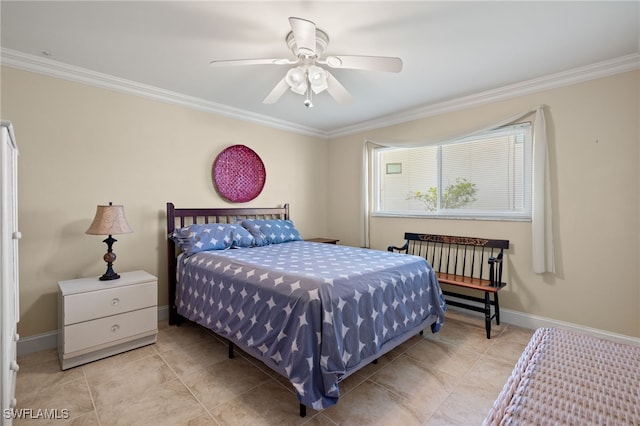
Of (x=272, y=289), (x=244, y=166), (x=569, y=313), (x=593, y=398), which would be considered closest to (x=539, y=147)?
(x=569, y=313)

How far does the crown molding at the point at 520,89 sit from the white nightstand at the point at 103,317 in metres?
3.51

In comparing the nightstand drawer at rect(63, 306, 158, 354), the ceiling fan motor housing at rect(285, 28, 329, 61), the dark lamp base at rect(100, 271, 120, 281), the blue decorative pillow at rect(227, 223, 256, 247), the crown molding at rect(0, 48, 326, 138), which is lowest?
the nightstand drawer at rect(63, 306, 158, 354)

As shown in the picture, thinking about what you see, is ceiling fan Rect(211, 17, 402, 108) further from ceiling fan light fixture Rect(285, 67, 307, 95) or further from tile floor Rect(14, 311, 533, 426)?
tile floor Rect(14, 311, 533, 426)

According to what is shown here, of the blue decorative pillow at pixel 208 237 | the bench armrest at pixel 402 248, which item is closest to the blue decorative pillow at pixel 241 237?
the blue decorative pillow at pixel 208 237

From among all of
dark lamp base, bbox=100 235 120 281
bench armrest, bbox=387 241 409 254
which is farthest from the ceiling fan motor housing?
bench armrest, bbox=387 241 409 254

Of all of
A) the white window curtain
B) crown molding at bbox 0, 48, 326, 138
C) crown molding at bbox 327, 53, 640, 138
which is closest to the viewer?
crown molding at bbox 0, 48, 326, 138

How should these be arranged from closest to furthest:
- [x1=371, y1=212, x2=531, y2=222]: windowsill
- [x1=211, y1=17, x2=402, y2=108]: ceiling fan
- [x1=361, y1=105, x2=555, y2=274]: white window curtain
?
1. [x1=211, y1=17, x2=402, y2=108]: ceiling fan
2. [x1=361, y1=105, x2=555, y2=274]: white window curtain
3. [x1=371, y1=212, x2=531, y2=222]: windowsill

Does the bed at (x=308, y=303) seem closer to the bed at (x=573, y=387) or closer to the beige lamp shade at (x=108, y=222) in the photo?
the beige lamp shade at (x=108, y=222)

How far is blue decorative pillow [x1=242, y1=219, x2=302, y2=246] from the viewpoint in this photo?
3518 millimetres

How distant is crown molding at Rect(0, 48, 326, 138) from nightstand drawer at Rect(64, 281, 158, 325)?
6.40 feet

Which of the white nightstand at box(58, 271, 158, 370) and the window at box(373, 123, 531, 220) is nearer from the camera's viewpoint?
the white nightstand at box(58, 271, 158, 370)

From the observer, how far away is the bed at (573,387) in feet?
2.72

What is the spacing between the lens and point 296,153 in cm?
460

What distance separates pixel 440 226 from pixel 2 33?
4.38 metres
